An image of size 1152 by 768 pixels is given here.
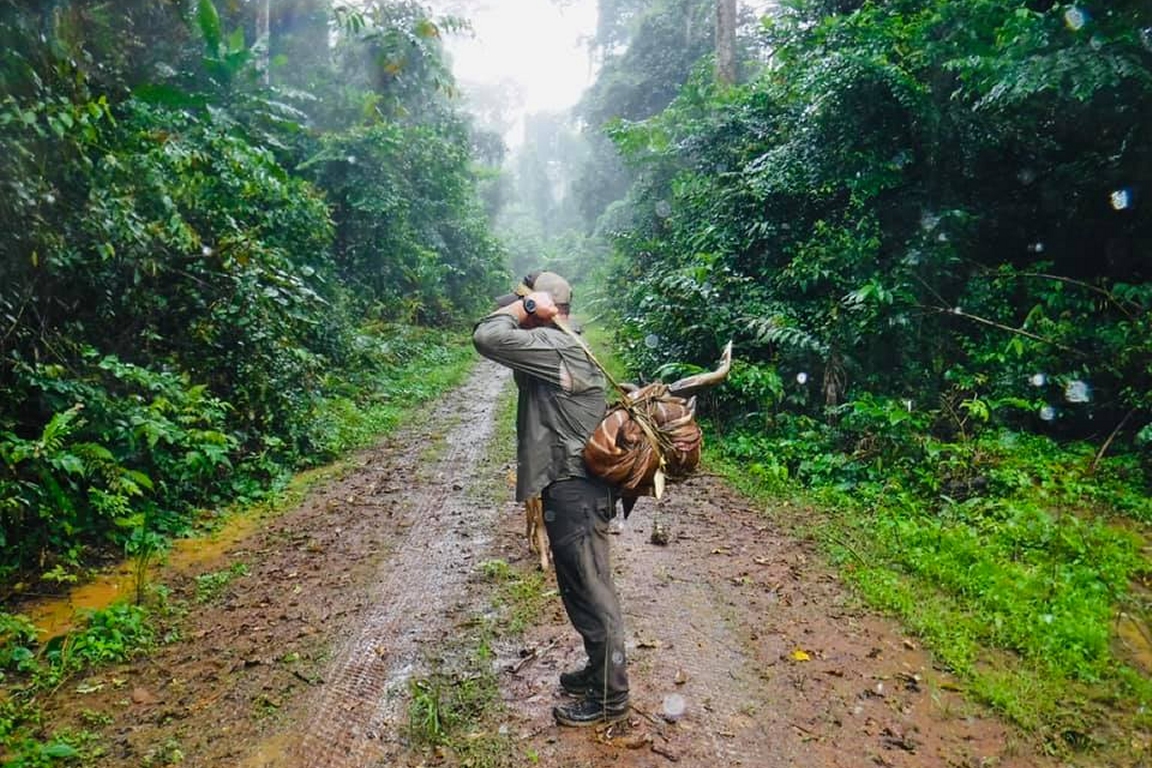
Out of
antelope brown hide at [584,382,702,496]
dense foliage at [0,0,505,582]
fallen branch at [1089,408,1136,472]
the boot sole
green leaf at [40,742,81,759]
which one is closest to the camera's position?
green leaf at [40,742,81,759]

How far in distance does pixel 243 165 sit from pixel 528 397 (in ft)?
22.7

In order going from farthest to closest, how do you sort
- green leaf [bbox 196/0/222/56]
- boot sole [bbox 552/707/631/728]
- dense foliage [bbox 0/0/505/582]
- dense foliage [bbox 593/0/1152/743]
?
green leaf [bbox 196/0/222/56]
dense foliage [bbox 0/0/505/582]
dense foliage [bbox 593/0/1152/743]
boot sole [bbox 552/707/631/728]

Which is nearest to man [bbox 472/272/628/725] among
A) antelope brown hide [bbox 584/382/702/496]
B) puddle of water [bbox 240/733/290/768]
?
antelope brown hide [bbox 584/382/702/496]

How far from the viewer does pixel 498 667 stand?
416 centimetres

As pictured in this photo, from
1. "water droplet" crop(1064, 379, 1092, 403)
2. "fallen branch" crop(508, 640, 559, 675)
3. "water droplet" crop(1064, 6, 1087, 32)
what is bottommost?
"fallen branch" crop(508, 640, 559, 675)

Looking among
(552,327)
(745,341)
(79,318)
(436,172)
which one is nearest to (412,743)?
(552,327)

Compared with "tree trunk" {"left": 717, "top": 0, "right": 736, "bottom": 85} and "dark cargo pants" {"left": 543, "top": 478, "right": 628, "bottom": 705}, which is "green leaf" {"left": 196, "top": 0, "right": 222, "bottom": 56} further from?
"tree trunk" {"left": 717, "top": 0, "right": 736, "bottom": 85}

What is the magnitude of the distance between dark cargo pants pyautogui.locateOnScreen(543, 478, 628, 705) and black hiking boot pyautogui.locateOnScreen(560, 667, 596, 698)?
21 centimetres

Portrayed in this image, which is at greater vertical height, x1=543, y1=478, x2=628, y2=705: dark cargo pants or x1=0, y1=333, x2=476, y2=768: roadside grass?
x1=543, y1=478, x2=628, y2=705: dark cargo pants

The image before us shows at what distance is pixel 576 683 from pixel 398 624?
1538mm

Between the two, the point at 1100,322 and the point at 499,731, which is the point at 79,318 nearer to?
the point at 499,731

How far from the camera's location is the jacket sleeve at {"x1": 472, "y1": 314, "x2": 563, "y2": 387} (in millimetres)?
3457

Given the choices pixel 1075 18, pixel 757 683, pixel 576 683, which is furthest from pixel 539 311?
pixel 1075 18

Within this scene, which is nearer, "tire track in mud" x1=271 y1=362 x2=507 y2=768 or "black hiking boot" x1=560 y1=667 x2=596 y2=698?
"tire track in mud" x1=271 y1=362 x2=507 y2=768
